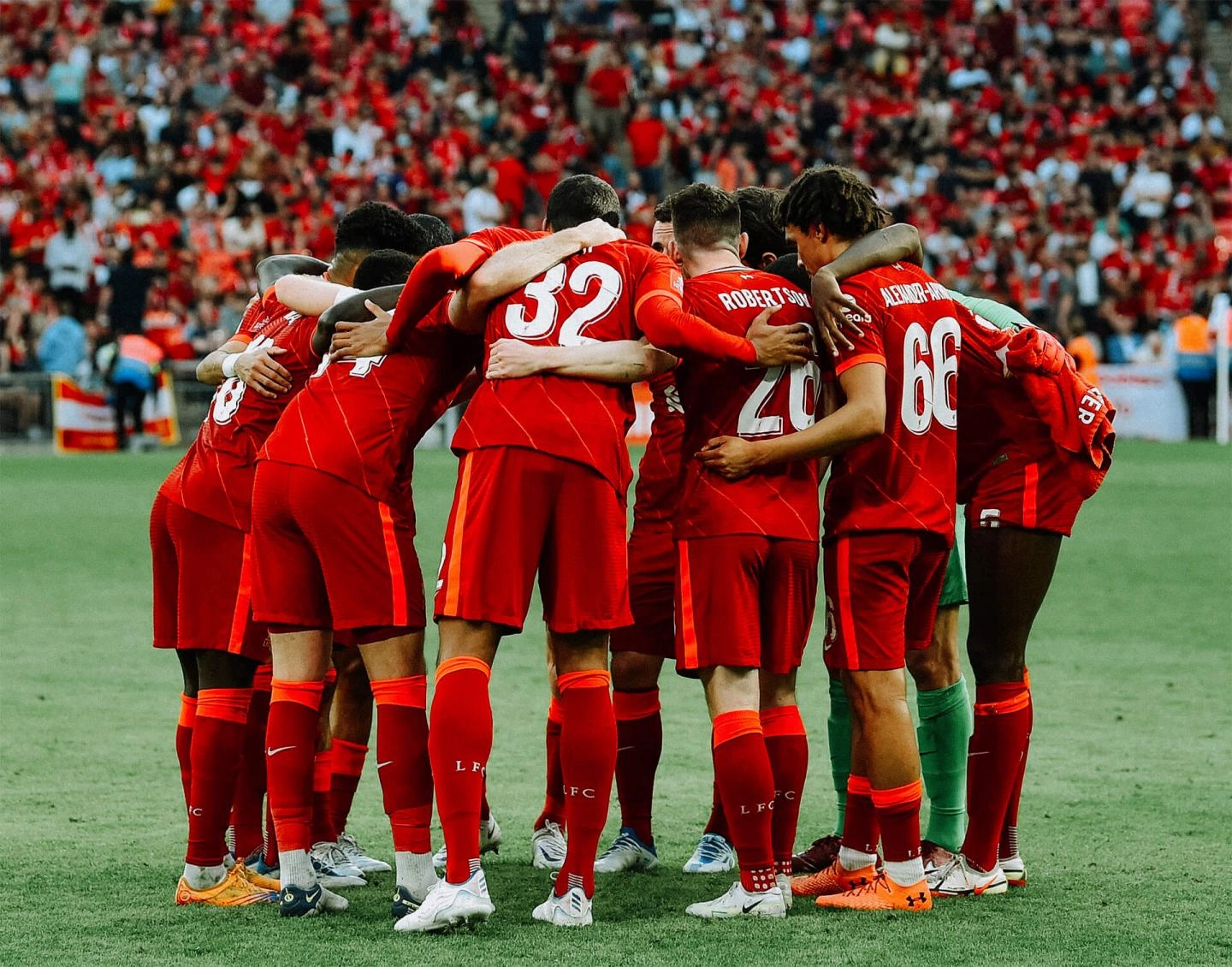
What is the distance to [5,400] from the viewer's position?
21.7 meters

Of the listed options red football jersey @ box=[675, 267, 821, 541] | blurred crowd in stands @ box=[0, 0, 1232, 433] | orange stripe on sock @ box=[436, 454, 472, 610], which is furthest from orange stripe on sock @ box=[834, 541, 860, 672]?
blurred crowd in stands @ box=[0, 0, 1232, 433]

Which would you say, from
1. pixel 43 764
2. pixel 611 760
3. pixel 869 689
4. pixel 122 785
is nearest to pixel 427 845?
pixel 611 760

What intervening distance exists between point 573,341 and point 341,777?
5.32 ft

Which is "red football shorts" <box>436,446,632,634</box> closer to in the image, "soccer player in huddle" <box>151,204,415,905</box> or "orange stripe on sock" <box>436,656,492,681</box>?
"orange stripe on sock" <box>436,656,492,681</box>

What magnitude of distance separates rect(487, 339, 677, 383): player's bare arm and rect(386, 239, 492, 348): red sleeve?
0.72ft

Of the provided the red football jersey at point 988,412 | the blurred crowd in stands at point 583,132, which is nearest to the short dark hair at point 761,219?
the red football jersey at point 988,412

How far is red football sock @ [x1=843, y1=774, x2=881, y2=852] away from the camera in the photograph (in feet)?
16.5

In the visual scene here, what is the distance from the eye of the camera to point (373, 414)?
4.95 m

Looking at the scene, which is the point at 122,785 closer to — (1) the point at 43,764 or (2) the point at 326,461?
(1) the point at 43,764

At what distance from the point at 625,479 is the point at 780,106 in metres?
24.2

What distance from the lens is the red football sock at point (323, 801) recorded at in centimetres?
535

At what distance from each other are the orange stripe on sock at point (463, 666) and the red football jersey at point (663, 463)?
1123 mm

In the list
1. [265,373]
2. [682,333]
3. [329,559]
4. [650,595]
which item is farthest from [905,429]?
[265,373]

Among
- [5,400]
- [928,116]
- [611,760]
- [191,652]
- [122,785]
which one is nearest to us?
[611,760]
